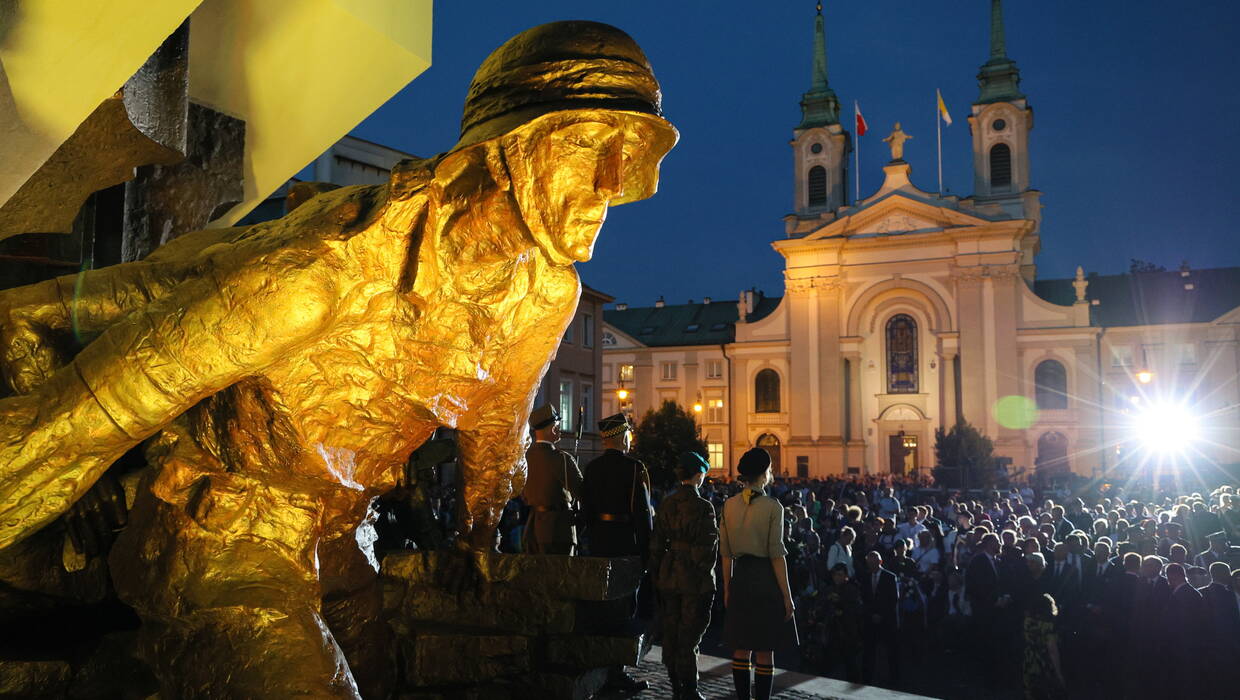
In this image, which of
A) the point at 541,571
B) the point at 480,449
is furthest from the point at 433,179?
the point at 541,571

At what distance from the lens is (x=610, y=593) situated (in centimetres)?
286

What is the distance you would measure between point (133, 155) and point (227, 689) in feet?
6.18

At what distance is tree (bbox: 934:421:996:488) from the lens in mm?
33469

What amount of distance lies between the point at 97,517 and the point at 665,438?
113 ft

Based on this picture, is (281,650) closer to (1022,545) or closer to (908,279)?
(1022,545)

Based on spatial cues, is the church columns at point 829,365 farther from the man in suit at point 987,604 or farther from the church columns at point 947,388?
the man in suit at point 987,604

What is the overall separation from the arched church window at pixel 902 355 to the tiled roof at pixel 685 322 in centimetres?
921

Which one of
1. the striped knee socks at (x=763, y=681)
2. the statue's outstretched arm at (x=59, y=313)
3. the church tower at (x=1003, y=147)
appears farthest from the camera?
the church tower at (x=1003, y=147)

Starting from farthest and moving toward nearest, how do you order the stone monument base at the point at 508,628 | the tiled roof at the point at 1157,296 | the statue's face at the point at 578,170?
the tiled roof at the point at 1157,296, the stone monument base at the point at 508,628, the statue's face at the point at 578,170

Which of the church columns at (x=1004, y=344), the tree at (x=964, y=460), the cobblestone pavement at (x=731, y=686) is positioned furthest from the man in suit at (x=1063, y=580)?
the church columns at (x=1004, y=344)

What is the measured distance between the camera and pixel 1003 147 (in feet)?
164

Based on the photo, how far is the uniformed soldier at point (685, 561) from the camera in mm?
5156

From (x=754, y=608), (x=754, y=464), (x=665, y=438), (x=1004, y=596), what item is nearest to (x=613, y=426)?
(x=754, y=464)

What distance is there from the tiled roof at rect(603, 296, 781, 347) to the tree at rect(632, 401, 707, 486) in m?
15.6
